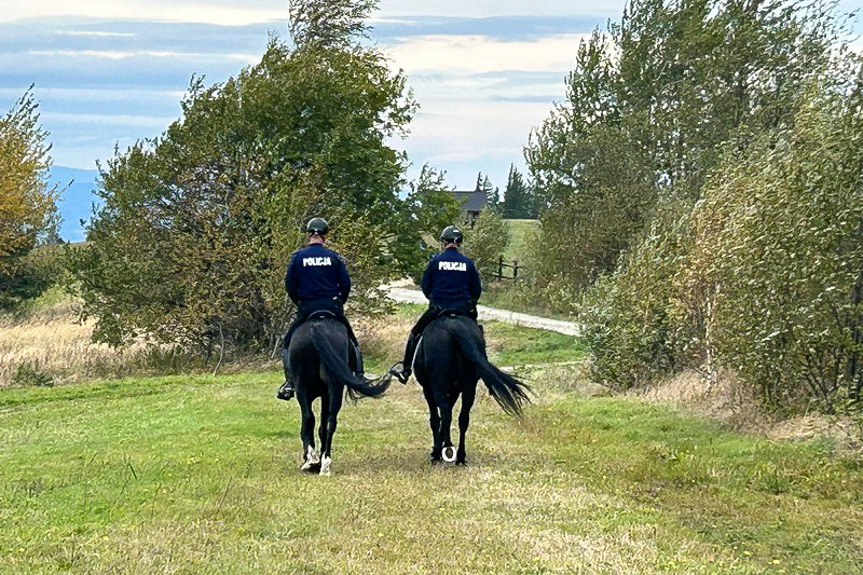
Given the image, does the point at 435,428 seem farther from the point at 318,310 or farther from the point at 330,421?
the point at 318,310

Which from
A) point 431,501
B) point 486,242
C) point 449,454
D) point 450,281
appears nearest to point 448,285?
point 450,281

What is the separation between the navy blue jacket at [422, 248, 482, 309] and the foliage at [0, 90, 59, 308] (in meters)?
32.1

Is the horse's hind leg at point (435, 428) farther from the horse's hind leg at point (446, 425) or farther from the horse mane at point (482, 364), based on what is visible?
the horse mane at point (482, 364)

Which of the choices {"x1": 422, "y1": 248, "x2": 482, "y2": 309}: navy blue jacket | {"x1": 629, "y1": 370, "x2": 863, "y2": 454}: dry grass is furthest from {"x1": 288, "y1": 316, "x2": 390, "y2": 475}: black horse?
{"x1": 629, "y1": 370, "x2": 863, "y2": 454}: dry grass

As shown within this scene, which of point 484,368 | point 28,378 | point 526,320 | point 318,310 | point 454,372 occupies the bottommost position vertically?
point 28,378

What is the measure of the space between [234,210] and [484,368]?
20592 millimetres

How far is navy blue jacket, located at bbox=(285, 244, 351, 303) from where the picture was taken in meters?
11.2

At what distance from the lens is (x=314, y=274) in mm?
11172

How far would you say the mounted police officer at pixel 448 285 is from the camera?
11727 mm

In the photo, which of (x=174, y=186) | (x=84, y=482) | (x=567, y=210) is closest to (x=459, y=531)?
(x=84, y=482)

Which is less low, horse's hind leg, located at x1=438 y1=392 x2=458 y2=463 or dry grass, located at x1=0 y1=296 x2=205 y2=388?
horse's hind leg, located at x1=438 y1=392 x2=458 y2=463

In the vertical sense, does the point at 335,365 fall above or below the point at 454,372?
above

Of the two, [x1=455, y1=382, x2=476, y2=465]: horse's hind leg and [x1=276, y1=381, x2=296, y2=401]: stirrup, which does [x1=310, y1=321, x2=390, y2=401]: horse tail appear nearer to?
[x1=276, y1=381, x2=296, y2=401]: stirrup

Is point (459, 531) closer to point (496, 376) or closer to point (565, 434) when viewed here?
point (496, 376)
